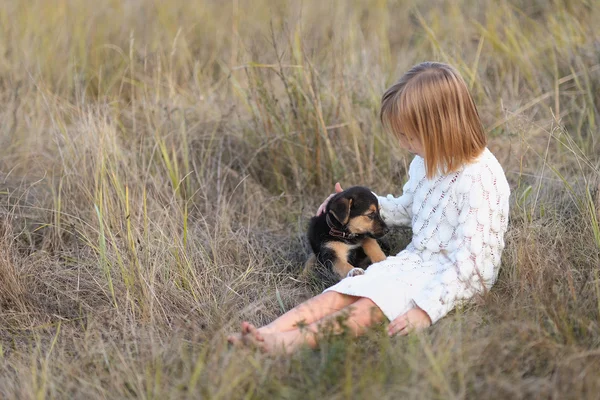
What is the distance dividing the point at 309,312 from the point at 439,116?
1.22m

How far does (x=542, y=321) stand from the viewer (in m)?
3.11

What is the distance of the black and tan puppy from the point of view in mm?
4152

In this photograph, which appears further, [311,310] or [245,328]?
[311,310]

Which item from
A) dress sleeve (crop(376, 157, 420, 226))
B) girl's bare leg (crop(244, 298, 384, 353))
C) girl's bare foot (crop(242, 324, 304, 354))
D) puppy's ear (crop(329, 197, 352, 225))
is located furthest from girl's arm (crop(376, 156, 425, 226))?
girl's bare foot (crop(242, 324, 304, 354))

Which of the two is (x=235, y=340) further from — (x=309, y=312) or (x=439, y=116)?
(x=439, y=116)

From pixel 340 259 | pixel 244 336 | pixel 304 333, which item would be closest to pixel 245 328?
pixel 244 336

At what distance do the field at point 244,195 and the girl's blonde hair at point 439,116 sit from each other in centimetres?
61

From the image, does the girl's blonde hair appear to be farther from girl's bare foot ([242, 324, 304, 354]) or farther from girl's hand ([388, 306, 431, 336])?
girl's bare foot ([242, 324, 304, 354])

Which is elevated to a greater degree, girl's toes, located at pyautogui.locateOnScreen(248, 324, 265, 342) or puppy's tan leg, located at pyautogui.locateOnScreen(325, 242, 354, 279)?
girl's toes, located at pyautogui.locateOnScreen(248, 324, 265, 342)

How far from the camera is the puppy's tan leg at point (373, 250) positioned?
4.27m

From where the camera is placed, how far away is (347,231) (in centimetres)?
424

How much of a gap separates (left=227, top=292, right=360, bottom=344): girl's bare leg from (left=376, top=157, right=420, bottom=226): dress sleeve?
0.83 metres

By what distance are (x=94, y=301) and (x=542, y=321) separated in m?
2.36

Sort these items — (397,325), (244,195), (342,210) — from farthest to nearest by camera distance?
1. (244,195)
2. (342,210)
3. (397,325)
